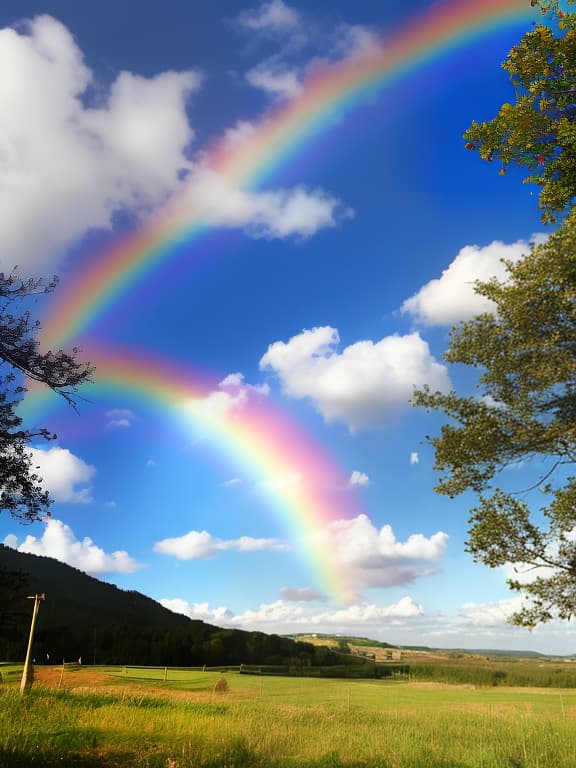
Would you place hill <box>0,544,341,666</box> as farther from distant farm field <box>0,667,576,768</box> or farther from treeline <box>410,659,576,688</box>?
distant farm field <box>0,667,576,768</box>

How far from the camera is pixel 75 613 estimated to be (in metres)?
142

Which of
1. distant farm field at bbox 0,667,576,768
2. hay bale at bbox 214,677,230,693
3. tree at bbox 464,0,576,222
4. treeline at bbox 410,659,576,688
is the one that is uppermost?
tree at bbox 464,0,576,222

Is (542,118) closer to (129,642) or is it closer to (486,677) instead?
(486,677)

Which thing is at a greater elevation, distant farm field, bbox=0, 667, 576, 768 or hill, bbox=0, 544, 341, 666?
distant farm field, bbox=0, 667, 576, 768

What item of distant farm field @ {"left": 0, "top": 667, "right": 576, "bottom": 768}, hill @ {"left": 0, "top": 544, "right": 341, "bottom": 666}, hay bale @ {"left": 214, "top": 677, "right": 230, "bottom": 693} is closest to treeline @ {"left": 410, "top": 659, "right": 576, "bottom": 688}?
hill @ {"left": 0, "top": 544, "right": 341, "bottom": 666}

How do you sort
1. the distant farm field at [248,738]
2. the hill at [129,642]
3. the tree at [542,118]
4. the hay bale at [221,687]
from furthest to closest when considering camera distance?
the hill at [129,642] < the hay bale at [221,687] < the distant farm field at [248,738] < the tree at [542,118]

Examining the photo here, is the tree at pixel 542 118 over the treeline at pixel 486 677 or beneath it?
over

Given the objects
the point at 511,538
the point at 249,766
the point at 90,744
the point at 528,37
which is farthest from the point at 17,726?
the point at 528,37

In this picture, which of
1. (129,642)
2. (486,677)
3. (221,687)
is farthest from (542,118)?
(129,642)

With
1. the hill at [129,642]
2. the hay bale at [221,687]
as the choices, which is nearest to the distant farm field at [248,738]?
the hay bale at [221,687]

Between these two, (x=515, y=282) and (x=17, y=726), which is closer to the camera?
(x=17, y=726)

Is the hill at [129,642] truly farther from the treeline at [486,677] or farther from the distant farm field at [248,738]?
the distant farm field at [248,738]

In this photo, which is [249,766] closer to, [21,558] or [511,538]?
[511,538]

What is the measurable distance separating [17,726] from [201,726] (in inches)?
268
